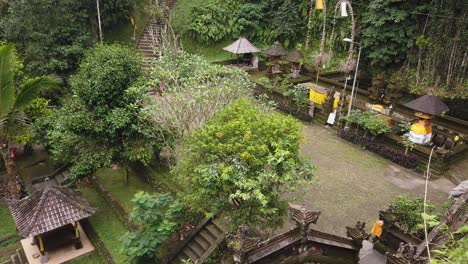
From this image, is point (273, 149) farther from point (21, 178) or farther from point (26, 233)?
point (21, 178)

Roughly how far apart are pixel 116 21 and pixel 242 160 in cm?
2049

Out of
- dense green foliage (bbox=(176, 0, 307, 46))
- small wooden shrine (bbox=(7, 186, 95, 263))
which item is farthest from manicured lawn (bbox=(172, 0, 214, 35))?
small wooden shrine (bbox=(7, 186, 95, 263))

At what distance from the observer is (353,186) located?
13.0 m

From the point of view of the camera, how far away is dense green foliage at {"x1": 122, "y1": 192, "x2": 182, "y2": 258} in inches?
374

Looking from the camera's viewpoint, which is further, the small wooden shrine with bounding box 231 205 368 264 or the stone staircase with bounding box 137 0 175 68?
the stone staircase with bounding box 137 0 175 68

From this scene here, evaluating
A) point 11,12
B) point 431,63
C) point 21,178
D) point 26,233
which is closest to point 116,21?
point 11,12

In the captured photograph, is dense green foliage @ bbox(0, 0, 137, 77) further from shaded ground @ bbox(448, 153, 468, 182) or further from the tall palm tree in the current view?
shaded ground @ bbox(448, 153, 468, 182)

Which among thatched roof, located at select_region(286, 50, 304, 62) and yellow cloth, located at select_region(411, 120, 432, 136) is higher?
thatched roof, located at select_region(286, 50, 304, 62)

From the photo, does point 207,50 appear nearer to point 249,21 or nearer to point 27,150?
point 249,21

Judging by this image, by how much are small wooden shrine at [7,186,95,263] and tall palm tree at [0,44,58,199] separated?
210 cm

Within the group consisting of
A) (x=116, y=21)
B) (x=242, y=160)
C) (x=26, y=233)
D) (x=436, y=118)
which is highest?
(x=116, y=21)

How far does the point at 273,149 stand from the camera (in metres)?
8.41

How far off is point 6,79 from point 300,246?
31.7ft

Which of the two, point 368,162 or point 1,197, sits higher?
point 368,162
